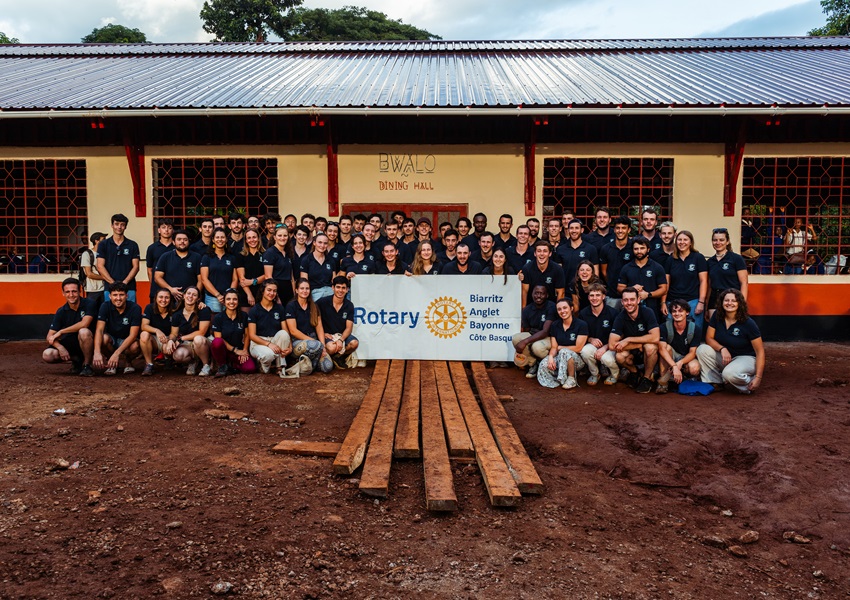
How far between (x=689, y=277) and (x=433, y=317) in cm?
278

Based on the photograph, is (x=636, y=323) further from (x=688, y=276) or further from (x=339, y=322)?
(x=339, y=322)

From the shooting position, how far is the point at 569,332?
6.63 meters

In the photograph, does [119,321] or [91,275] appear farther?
[91,275]

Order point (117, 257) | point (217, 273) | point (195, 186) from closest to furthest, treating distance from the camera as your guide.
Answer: point (217, 273), point (117, 257), point (195, 186)

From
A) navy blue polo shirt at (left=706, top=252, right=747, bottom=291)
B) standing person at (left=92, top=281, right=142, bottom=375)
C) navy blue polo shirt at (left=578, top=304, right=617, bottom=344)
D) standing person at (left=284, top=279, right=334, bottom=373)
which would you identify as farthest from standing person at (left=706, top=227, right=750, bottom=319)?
standing person at (left=92, top=281, right=142, bottom=375)

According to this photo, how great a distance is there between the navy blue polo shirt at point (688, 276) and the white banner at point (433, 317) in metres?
1.70

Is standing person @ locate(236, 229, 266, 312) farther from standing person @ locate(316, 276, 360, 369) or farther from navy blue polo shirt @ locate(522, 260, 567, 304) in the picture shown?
navy blue polo shirt @ locate(522, 260, 567, 304)

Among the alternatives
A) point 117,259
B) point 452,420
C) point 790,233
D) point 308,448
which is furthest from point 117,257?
point 790,233

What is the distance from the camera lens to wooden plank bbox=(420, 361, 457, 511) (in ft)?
12.0

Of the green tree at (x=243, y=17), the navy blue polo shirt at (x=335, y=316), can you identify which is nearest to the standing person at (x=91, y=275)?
the navy blue polo shirt at (x=335, y=316)

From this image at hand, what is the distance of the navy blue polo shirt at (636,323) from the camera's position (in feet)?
20.9

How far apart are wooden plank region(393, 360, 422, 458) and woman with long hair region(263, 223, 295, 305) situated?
1722 millimetres

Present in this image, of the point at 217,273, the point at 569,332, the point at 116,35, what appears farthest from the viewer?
the point at 116,35

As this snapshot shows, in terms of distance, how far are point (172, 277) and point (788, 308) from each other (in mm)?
8326
